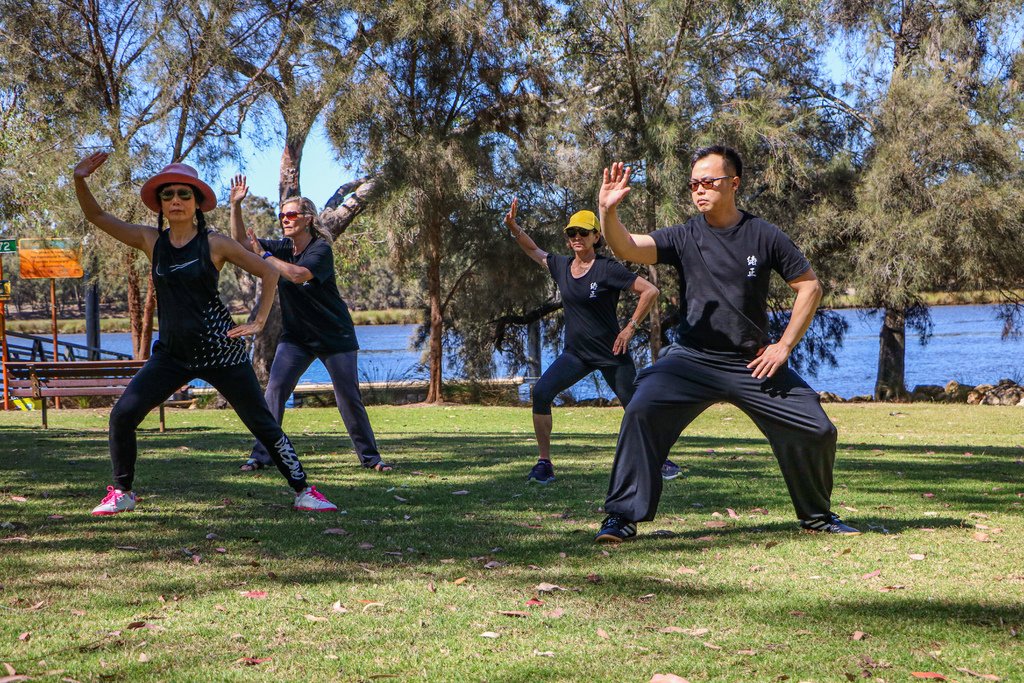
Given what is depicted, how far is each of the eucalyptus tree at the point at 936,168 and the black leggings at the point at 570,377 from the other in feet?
50.0

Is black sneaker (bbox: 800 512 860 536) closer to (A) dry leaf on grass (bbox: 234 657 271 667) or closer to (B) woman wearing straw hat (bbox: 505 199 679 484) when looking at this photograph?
(B) woman wearing straw hat (bbox: 505 199 679 484)

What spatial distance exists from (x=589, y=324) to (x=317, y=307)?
7.37 ft

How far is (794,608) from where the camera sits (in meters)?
4.49

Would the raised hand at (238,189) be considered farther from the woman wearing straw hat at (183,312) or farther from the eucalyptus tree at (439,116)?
the eucalyptus tree at (439,116)

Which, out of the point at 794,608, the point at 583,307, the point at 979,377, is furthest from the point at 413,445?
the point at 979,377

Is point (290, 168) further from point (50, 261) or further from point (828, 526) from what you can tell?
point (828, 526)

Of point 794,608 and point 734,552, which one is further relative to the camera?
A: point 734,552

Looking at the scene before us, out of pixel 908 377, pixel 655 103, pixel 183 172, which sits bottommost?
pixel 908 377

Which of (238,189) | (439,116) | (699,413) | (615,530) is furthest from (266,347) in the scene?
(699,413)

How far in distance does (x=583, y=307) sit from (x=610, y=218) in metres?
2.96

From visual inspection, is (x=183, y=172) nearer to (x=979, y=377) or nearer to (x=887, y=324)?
(x=887, y=324)

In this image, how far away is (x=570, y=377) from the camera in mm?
8188

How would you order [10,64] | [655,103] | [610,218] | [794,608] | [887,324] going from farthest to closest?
1. [887,324]
2. [655,103]
3. [10,64]
4. [610,218]
5. [794,608]

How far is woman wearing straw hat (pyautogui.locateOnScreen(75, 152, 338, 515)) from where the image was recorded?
6332mm
